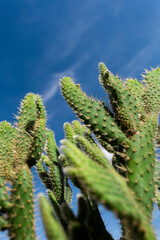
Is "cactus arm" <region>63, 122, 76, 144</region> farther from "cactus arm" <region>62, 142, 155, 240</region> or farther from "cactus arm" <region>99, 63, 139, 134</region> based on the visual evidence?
"cactus arm" <region>62, 142, 155, 240</region>

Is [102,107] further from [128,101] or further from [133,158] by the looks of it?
[133,158]

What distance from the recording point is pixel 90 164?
58.4 inches

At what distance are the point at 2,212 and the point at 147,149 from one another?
1566mm

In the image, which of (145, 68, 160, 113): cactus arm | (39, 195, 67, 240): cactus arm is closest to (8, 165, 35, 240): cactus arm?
(39, 195, 67, 240): cactus arm

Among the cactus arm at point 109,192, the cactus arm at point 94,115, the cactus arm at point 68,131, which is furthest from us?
the cactus arm at point 68,131

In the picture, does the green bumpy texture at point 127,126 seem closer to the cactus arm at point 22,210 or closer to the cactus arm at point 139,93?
the cactus arm at point 139,93

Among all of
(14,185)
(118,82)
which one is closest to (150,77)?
(118,82)

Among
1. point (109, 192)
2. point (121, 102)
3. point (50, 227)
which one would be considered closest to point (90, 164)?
point (109, 192)

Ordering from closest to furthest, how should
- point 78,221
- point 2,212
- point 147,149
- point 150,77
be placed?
1. point 78,221
2. point 2,212
3. point 147,149
4. point 150,77

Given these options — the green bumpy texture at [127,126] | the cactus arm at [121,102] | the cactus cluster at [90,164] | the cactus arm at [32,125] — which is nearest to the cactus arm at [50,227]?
the cactus cluster at [90,164]

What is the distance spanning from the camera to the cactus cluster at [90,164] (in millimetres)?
1427

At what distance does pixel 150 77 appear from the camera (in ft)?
11.4

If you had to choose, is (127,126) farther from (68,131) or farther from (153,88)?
(68,131)

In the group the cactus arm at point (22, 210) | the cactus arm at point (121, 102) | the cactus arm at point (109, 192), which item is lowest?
the cactus arm at point (109, 192)
